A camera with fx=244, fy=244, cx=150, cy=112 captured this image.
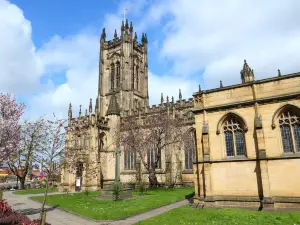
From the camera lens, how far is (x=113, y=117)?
39.4m

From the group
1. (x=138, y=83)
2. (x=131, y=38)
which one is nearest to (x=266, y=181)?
(x=138, y=83)

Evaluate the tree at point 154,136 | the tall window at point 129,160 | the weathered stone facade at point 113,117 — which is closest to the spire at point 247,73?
the weathered stone facade at point 113,117

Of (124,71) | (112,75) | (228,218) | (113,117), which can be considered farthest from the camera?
(112,75)

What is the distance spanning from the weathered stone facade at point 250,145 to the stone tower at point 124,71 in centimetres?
3485

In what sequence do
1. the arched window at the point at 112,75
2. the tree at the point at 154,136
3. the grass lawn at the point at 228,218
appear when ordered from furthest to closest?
1. the arched window at the point at 112,75
2. the tree at the point at 154,136
3. the grass lawn at the point at 228,218

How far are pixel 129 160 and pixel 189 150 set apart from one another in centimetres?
1065

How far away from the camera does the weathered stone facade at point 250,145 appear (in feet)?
47.4

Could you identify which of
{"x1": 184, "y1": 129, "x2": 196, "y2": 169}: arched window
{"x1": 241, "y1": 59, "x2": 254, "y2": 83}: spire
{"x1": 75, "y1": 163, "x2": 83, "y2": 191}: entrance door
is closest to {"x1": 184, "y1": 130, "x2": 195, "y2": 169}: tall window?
{"x1": 184, "y1": 129, "x2": 196, "y2": 169}: arched window

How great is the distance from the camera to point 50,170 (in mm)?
13445

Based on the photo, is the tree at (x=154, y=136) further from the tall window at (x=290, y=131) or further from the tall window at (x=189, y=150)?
the tall window at (x=290, y=131)

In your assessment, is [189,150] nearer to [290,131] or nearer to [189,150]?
[189,150]

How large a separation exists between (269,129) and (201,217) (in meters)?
6.99

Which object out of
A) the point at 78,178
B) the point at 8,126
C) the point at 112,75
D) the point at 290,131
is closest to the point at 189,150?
the point at 78,178

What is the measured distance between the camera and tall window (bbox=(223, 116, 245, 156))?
16.3 m
